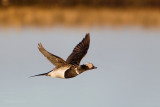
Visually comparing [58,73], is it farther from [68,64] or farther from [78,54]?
[78,54]

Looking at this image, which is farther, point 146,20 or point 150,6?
point 150,6

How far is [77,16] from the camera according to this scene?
571 inches

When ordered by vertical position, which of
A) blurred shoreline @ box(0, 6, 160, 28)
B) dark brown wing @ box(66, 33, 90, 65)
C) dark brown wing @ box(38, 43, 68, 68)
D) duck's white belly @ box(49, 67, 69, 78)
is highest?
blurred shoreline @ box(0, 6, 160, 28)

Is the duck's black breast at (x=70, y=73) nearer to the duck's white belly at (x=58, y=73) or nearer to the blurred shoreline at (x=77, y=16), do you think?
the duck's white belly at (x=58, y=73)

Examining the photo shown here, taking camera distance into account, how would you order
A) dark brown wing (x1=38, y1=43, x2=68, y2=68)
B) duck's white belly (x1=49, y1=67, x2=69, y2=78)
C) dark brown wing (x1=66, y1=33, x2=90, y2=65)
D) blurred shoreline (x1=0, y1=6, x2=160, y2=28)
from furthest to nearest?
blurred shoreline (x1=0, y1=6, x2=160, y2=28), dark brown wing (x1=66, y1=33, x2=90, y2=65), duck's white belly (x1=49, y1=67, x2=69, y2=78), dark brown wing (x1=38, y1=43, x2=68, y2=68)

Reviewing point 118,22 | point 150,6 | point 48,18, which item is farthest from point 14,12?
point 150,6

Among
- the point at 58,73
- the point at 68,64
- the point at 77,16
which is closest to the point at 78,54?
the point at 68,64

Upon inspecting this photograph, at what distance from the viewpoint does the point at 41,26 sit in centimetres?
1319

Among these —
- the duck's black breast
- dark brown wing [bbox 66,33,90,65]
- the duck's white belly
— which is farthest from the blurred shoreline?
the duck's white belly

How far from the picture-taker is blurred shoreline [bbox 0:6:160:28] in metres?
13.6

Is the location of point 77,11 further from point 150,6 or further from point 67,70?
point 67,70

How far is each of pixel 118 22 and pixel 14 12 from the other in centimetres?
255

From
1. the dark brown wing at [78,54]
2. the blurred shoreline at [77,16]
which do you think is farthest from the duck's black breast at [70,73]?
the blurred shoreline at [77,16]

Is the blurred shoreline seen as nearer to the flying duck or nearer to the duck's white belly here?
the flying duck
